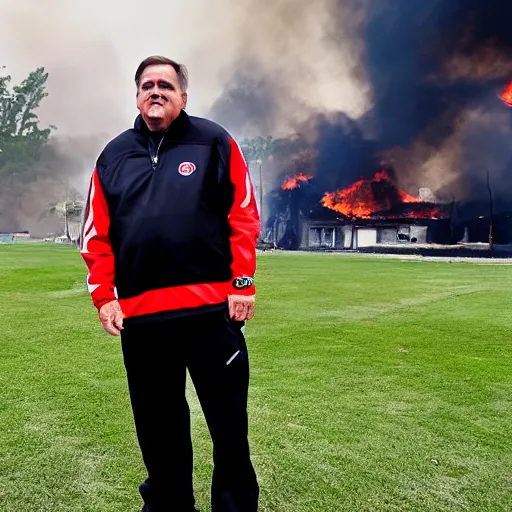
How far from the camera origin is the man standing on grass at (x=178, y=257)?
1990 mm

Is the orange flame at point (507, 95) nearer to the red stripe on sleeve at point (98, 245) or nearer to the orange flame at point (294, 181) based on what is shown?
the orange flame at point (294, 181)

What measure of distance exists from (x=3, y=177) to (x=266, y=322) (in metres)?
52.5

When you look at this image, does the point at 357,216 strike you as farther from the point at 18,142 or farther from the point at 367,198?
the point at 18,142

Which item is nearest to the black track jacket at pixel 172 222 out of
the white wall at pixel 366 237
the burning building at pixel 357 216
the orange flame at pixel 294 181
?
the burning building at pixel 357 216

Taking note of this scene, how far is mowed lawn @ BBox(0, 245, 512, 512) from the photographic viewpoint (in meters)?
2.50

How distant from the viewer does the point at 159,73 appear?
2045mm

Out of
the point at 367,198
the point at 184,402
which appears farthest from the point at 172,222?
the point at 367,198

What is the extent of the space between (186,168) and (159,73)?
0.40 meters

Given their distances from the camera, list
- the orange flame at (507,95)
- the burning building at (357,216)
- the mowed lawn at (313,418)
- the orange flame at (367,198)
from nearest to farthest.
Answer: the mowed lawn at (313,418), the burning building at (357,216), the orange flame at (507,95), the orange flame at (367,198)

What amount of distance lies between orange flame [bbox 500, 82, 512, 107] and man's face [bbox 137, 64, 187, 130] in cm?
3539

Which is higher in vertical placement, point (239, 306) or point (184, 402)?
point (239, 306)

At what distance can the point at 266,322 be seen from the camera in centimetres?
731

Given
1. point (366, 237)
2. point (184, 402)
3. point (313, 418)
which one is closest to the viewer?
point (184, 402)

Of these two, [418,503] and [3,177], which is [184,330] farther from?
[3,177]
